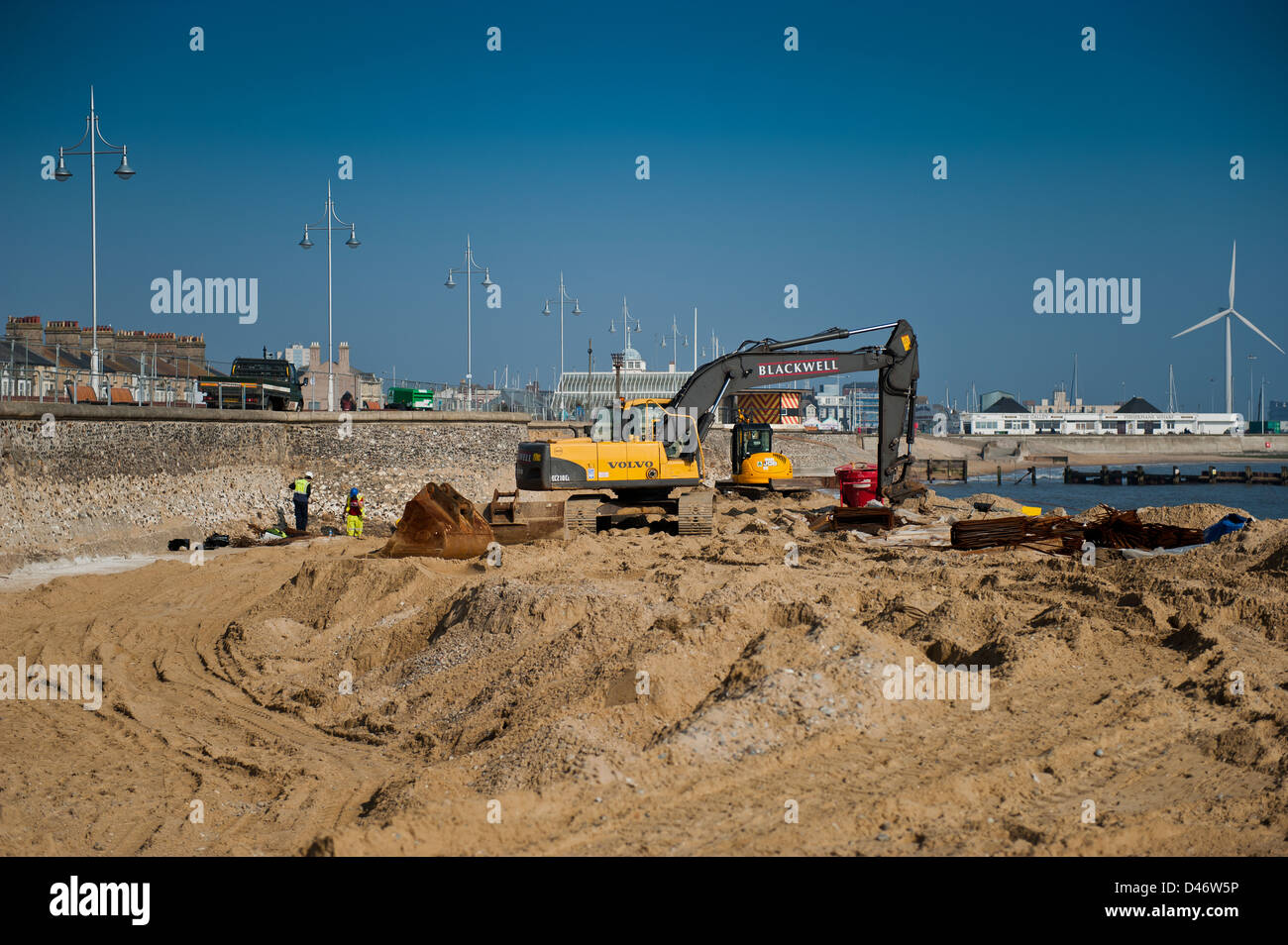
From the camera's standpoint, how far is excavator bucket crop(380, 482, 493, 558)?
16.6 metres

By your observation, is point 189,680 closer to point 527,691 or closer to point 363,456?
point 527,691

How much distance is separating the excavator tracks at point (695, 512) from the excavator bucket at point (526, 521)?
233 cm

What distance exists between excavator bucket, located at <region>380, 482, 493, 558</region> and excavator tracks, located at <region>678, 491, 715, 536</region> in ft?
12.8

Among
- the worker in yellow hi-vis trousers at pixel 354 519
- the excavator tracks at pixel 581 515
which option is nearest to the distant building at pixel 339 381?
the worker in yellow hi-vis trousers at pixel 354 519

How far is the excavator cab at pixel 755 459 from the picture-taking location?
31.0 m

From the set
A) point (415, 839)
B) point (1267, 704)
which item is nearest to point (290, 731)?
point (415, 839)

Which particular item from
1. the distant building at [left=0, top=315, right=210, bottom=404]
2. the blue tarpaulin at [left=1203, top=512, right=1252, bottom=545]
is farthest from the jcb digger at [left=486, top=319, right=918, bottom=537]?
the distant building at [left=0, top=315, right=210, bottom=404]

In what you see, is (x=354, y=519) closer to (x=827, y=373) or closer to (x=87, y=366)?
(x=827, y=373)

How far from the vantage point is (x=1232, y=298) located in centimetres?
9294

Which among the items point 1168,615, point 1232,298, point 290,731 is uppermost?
point 1232,298

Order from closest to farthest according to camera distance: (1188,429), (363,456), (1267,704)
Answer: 1. (1267,704)
2. (363,456)
3. (1188,429)

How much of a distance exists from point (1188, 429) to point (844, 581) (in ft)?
535

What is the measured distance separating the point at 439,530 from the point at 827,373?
10972 mm

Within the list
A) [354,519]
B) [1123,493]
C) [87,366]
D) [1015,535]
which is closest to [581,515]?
[354,519]
